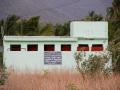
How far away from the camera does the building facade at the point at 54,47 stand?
2550 centimetres

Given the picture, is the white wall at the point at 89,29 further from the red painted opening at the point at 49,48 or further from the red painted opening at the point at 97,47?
the red painted opening at the point at 49,48

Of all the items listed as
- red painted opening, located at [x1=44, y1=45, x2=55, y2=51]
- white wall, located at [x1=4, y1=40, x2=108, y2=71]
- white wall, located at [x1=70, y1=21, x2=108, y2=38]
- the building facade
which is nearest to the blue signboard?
the building facade

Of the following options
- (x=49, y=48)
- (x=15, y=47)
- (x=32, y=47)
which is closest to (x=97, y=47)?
(x=49, y=48)

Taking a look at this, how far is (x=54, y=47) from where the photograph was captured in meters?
26.0

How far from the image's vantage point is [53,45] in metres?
26.1

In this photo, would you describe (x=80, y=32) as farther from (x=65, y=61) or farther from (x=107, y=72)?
(x=107, y=72)

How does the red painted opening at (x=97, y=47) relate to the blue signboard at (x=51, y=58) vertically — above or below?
above

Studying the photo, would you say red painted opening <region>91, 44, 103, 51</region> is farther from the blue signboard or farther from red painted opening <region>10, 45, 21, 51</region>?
red painted opening <region>10, 45, 21, 51</region>

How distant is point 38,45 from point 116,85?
12164 millimetres

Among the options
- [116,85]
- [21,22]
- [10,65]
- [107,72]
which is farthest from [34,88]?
[21,22]

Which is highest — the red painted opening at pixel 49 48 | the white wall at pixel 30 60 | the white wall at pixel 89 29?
the white wall at pixel 89 29

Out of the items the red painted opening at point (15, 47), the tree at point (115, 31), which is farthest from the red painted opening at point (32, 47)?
the tree at point (115, 31)

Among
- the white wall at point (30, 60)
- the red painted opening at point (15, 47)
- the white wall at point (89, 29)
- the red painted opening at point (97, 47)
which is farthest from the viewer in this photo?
the white wall at point (89, 29)

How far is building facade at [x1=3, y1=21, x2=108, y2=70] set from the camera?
1004 inches
